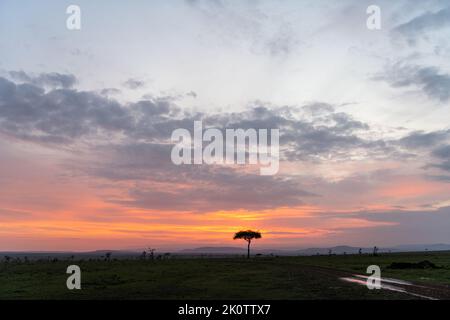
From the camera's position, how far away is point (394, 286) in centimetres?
3459

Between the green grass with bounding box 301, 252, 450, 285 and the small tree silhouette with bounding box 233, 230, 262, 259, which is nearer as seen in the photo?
the green grass with bounding box 301, 252, 450, 285

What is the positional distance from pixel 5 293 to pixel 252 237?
11548cm

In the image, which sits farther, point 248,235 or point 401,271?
point 248,235

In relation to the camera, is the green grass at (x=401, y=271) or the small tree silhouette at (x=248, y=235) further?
the small tree silhouette at (x=248, y=235)
